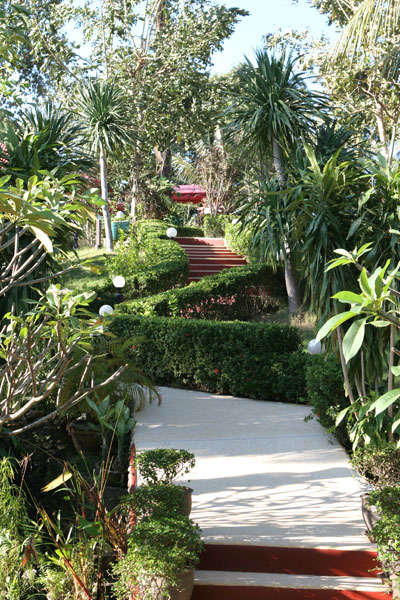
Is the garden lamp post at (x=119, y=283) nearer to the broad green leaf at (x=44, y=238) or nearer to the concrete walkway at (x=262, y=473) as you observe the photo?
the concrete walkway at (x=262, y=473)

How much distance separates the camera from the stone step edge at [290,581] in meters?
3.70

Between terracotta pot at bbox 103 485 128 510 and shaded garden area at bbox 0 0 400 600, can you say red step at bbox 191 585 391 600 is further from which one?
terracotta pot at bbox 103 485 128 510

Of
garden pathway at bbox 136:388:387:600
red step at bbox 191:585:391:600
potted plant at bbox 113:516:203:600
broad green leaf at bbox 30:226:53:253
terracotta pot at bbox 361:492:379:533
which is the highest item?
broad green leaf at bbox 30:226:53:253

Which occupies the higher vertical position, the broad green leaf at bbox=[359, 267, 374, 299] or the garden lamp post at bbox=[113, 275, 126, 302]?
the broad green leaf at bbox=[359, 267, 374, 299]

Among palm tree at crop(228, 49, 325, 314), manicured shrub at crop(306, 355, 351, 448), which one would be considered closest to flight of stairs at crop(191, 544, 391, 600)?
manicured shrub at crop(306, 355, 351, 448)

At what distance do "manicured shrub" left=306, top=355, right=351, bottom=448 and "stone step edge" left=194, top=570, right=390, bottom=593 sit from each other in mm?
2100

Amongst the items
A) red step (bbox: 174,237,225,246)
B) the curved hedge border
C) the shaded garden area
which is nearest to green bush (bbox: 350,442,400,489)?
the shaded garden area

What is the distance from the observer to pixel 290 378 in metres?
7.58

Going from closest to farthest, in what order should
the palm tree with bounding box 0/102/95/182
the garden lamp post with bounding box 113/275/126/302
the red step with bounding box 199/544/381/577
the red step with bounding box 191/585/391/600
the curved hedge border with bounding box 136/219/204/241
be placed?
1. the red step with bounding box 191/585/391/600
2. the red step with bounding box 199/544/381/577
3. the palm tree with bounding box 0/102/95/182
4. the garden lamp post with bounding box 113/275/126/302
5. the curved hedge border with bounding box 136/219/204/241

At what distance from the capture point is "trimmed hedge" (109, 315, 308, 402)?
25.2ft

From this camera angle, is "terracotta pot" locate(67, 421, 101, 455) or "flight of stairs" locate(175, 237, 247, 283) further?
"flight of stairs" locate(175, 237, 247, 283)

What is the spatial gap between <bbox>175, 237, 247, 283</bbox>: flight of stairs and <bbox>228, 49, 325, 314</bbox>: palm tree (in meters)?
4.19

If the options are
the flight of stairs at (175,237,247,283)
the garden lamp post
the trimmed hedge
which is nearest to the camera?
the trimmed hedge

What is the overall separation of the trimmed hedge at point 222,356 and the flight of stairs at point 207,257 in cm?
567
